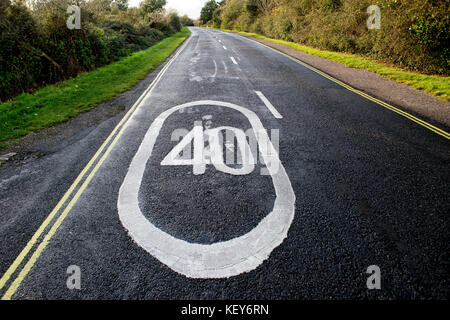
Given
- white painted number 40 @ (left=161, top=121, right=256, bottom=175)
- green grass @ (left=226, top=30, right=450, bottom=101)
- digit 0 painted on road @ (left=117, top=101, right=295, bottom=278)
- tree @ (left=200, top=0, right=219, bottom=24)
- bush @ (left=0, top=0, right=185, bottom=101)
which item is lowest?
digit 0 painted on road @ (left=117, top=101, right=295, bottom=278)

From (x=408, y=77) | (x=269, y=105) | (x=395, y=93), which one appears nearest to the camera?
(x=269, y=105)

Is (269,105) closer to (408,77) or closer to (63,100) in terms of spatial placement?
(63,100)

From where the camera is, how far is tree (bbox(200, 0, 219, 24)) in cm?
8019

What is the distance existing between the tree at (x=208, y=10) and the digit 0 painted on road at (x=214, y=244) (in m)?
93.3

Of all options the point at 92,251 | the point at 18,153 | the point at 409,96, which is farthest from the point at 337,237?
the point at 409,96

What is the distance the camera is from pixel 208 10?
3219 inches

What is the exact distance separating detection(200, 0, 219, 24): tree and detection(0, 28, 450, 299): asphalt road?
91810 millimetres

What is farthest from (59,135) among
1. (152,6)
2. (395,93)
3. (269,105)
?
(152,6)

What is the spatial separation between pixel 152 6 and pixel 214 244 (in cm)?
4097

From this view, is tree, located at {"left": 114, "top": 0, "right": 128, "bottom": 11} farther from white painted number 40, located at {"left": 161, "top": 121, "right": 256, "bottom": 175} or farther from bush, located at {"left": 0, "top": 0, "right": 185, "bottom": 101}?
white painted number 40, located at {"left": 161, "top": 121, "right": 256, "bottom": 175}

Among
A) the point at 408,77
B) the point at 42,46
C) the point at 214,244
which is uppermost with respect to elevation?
the point at 42,46

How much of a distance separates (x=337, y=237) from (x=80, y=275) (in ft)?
9.67

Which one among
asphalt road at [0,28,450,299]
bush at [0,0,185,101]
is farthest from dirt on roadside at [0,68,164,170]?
bush at [0,0,185,101]

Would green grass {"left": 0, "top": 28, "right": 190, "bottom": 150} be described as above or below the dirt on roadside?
above
